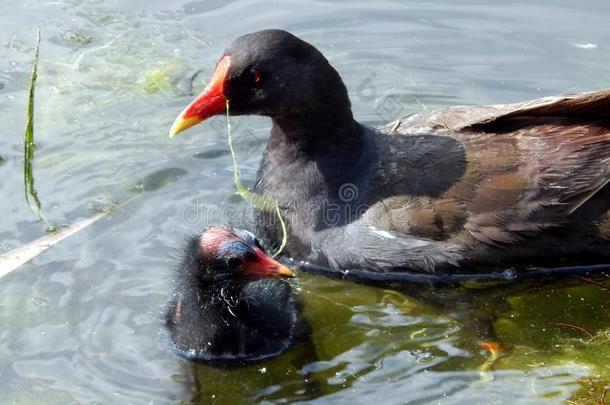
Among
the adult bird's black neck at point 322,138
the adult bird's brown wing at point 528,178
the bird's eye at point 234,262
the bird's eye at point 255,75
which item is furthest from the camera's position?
the adult bird's black neck at point 322,138

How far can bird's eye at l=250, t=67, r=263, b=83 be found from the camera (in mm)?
6035

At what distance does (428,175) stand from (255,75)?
1.10m

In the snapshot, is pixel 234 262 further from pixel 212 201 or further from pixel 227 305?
pixel 212 201

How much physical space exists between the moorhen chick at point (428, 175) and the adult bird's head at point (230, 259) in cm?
96

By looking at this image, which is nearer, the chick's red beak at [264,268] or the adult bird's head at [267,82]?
the chick's red beak at [264,268]

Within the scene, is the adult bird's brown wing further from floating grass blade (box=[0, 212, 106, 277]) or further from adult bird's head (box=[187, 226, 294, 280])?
floating grass blade (box=[0, 212, 106, 277])

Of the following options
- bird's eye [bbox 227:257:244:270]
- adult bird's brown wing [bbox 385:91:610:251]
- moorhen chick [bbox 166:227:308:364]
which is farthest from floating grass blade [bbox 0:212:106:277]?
adult bird's brown wing [bbox 385:91:610:251]

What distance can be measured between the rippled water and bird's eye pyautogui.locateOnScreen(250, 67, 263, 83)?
3.35ft

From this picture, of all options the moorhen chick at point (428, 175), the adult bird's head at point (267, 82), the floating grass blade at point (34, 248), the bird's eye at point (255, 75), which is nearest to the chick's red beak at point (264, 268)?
the moorhen chick at point (428, 175)

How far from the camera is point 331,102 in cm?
623

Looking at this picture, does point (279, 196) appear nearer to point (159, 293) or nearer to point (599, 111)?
point (159, 293)

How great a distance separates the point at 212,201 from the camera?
680cm

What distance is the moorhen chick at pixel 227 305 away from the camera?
Answer: 525cm

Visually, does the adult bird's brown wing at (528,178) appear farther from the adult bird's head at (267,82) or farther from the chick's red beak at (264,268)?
the chick's red beak at (264,268)
